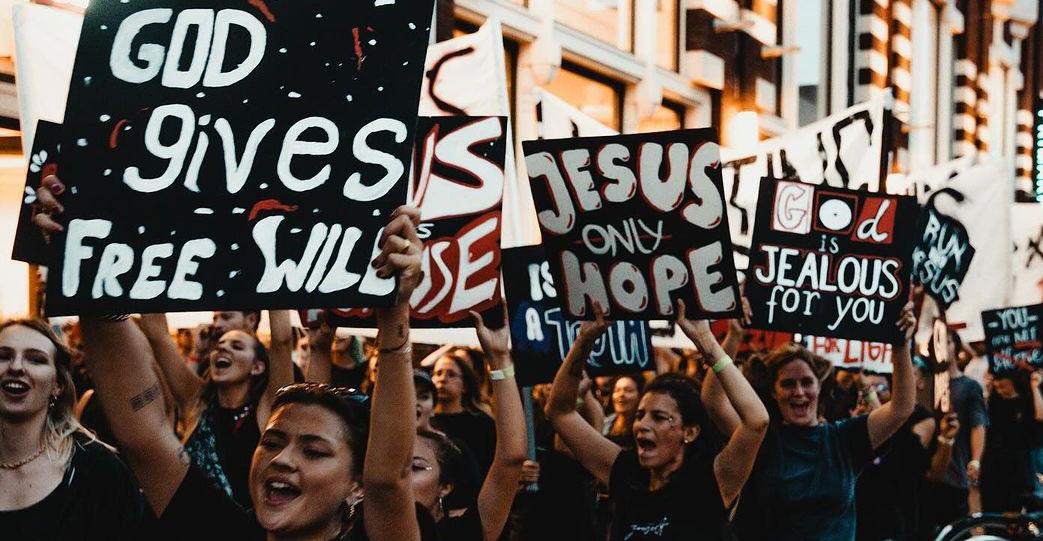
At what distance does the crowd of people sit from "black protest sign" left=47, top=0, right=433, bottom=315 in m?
0.11

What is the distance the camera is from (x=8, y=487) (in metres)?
3.84

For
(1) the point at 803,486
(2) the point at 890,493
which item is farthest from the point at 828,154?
(1) the point at 803,486

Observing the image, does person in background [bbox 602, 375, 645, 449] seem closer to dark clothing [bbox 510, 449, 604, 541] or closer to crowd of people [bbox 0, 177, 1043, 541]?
crowd of people [bbox 0, 177, 1043, 541]

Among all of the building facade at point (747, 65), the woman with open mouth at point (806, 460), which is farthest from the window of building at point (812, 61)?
the woman with open mouth at point (806, 460)

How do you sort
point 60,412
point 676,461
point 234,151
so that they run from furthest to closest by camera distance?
point 676,461
point 60,412
point 234,151

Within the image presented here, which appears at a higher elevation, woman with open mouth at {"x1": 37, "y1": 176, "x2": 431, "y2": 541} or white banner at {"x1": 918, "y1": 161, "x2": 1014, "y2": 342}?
white banner at {"x1": 918, "y1": 161, "x2": 1014, "y2": 342}

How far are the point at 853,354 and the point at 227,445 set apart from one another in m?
6.38

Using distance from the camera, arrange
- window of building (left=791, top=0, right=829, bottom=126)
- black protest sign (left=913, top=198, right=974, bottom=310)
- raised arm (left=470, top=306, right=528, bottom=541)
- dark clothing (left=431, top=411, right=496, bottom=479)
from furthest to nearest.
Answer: window of building (left=791, top=0, right=829, bottom=126), black protest sign (left=913, top=198, right=974, bottom=310), dark clothing (left=431, top=411, right=496, bottom=479), raised arm (left=470, top=306, right=528, bottom=541)

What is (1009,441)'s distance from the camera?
1202 centimetres

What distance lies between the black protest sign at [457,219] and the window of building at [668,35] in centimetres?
1171

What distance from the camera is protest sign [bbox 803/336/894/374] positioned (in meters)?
10.5

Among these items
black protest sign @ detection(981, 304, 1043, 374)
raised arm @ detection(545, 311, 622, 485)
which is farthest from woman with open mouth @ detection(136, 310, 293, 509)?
black protest sign @ detection(981, 304, 1043, 374)

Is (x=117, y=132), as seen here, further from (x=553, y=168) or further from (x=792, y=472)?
(x=792, y=472)

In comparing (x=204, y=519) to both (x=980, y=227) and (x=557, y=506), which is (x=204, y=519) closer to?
(x=557, y=506)
